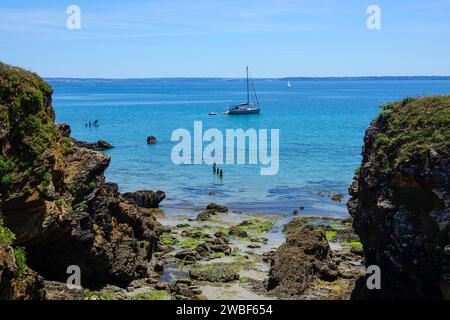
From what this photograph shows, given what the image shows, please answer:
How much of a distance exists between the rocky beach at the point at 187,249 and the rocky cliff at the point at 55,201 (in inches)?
2.5

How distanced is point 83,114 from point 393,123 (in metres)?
160

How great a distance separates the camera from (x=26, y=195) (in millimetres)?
25906

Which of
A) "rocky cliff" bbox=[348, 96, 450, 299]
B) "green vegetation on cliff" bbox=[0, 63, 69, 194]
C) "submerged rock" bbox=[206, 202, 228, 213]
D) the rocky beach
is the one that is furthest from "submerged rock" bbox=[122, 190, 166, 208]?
"rocky cliff" bbox=[348, 96, 450, 299]

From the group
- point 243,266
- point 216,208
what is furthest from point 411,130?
point 216,208


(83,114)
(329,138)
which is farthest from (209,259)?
(83,114)

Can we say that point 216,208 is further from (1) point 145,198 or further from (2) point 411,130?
(2) point 411,130

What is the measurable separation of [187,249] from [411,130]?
800 inches

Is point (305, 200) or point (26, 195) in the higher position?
point (26, 195)

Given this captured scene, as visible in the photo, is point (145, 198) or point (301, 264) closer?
point (301, 264)

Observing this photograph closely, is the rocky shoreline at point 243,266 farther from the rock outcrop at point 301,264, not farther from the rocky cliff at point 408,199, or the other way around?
the rocky cliff at point 408,199

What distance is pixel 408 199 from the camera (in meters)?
26.5

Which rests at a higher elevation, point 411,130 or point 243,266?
point 411,130
